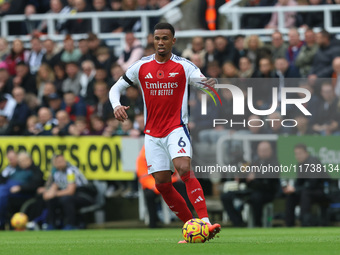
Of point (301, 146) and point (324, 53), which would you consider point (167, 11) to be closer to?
point (324, 53)

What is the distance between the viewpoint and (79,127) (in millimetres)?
17688

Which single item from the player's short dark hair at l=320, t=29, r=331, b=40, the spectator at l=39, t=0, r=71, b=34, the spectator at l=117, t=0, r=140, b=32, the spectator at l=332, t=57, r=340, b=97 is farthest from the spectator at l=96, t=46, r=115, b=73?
the spectator at l=332, t=57, r=340, b=97

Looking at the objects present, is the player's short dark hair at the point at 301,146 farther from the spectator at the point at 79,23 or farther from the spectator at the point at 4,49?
the spectator at the point at 4,49

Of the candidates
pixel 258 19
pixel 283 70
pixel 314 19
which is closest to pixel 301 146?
pixel 283 70

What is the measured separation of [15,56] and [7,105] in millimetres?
1835

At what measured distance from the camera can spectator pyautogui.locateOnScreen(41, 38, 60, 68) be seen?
67.4 feet

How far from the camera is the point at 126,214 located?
18047 millimetres

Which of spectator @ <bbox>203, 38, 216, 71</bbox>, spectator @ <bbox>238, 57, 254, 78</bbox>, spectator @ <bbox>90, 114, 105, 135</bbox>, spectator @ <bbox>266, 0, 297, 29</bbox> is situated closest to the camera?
spectator @ <bbox>238, 57, 254, 78</bbox>

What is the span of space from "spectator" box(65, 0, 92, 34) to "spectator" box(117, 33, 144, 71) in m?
2.46

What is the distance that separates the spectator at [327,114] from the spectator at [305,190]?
0.57 metres

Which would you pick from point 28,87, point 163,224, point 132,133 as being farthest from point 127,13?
point 163,224

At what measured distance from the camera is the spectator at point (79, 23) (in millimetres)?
21688

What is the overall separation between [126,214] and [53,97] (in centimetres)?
308

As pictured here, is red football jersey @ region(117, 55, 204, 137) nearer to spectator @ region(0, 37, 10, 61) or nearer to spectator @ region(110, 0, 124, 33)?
spectator @ region(110, 0, 124, 33)
